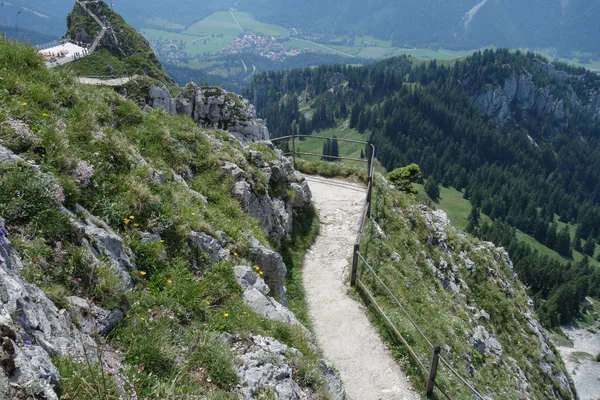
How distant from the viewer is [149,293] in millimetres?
8336

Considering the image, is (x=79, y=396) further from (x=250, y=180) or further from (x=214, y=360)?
(x=250, y=180)

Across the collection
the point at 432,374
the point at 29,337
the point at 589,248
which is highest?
the point at 29,337

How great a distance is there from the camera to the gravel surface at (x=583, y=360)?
82188mm

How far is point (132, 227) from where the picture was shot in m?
9.52

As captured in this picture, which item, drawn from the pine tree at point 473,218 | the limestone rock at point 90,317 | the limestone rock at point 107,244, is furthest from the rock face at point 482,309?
the pine tree at point 473,218

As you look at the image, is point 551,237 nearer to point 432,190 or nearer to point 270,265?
point 432,190

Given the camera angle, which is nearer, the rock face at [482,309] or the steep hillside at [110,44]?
the rock face at [482,309]

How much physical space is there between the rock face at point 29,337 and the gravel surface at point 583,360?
93696 millimetres

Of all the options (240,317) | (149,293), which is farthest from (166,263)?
(240,317)

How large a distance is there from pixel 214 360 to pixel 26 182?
4.68 m

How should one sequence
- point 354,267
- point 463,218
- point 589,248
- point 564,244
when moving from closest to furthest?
point 354,267 < point 564,244 < point 463,218 < point 589,248

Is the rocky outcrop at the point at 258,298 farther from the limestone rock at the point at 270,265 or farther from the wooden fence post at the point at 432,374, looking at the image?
the wooden fence post at the point at 432,374

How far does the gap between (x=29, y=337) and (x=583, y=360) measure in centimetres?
11749

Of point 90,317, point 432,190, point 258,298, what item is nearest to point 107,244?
point 90,317
